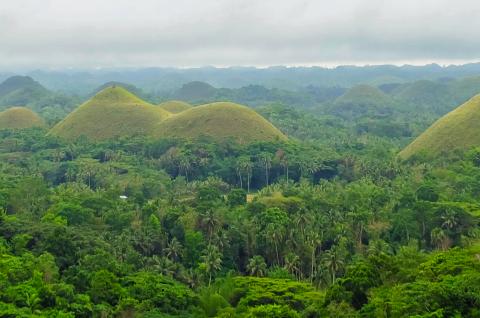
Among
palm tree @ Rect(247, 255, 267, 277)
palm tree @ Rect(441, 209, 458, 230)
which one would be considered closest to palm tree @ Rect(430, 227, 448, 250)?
palm tree @ Rect(441, 209, 458, 230)

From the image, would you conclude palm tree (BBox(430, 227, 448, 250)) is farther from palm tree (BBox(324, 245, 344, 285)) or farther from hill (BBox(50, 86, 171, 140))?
hill (BBox(50, 86, 171, 140))

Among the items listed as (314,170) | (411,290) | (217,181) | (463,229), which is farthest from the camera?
(314,170)

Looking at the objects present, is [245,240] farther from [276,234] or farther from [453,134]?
[453,134]

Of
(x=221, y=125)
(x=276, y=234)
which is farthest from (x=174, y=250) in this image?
(x=221, y=125)

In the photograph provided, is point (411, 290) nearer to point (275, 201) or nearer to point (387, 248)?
point (387, 248)

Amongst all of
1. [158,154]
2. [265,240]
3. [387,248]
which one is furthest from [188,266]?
[158,154]

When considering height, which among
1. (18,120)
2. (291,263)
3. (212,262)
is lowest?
(291,263)
